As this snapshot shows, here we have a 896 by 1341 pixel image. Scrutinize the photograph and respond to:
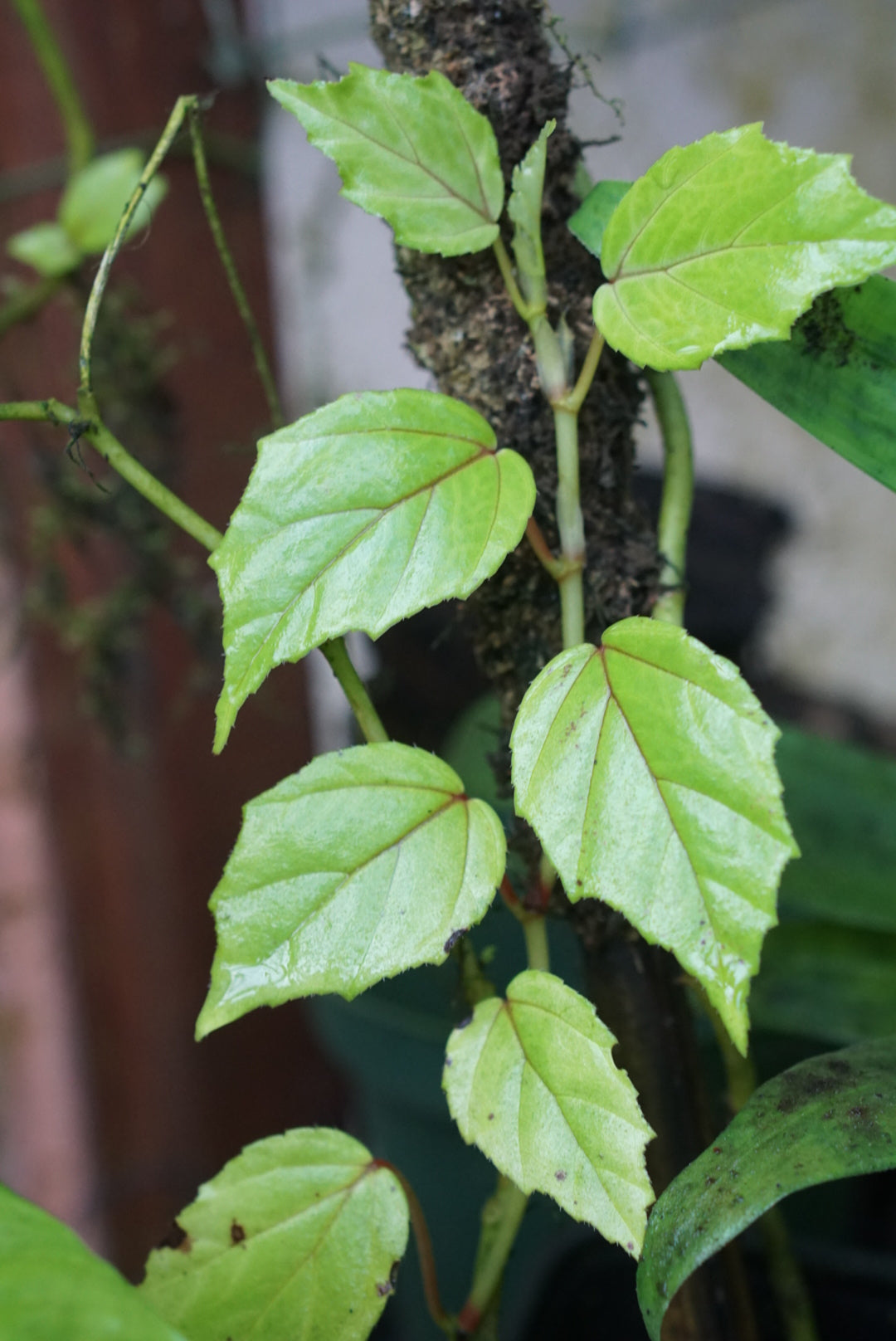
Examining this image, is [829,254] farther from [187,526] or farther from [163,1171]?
[163,1171]

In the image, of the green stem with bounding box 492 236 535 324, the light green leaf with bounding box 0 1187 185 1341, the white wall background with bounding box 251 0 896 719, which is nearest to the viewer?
the light green leaf with bounding box 0 1187 185 1341

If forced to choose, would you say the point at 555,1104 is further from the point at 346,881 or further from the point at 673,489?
the point at 673,489

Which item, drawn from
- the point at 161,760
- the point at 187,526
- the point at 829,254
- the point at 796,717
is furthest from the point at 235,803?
the point at 829,254

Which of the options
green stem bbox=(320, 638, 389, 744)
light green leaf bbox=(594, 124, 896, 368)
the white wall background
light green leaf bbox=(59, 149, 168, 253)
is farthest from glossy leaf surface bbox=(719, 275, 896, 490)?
the white wall background

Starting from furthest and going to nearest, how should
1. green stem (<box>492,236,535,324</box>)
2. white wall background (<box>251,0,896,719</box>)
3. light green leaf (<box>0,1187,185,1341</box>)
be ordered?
white wall background (<box>251,0,896,719</box>) < green stem (<box>492,236,535,324</box>) < light green leaf (<box>0,1187,185,1341</box>)

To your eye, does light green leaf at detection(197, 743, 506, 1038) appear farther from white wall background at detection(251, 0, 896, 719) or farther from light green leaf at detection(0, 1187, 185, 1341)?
white wall background at detection(251, 0, 896, 719)

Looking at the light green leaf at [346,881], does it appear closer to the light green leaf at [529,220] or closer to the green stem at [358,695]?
the green stem at [358,695]

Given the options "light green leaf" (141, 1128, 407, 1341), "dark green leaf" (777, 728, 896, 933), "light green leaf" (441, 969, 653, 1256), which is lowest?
"dark green leaf" (777, 728, 896, 933)
